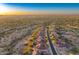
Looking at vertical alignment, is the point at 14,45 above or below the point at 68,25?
below

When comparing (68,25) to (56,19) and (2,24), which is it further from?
(2,24)

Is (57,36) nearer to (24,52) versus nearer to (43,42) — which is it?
(43,42)

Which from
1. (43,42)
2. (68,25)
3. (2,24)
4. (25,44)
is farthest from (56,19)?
(2,24)

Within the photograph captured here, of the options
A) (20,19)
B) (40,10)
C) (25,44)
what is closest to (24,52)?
(25,44)

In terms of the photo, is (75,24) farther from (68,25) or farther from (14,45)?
(14,45)
